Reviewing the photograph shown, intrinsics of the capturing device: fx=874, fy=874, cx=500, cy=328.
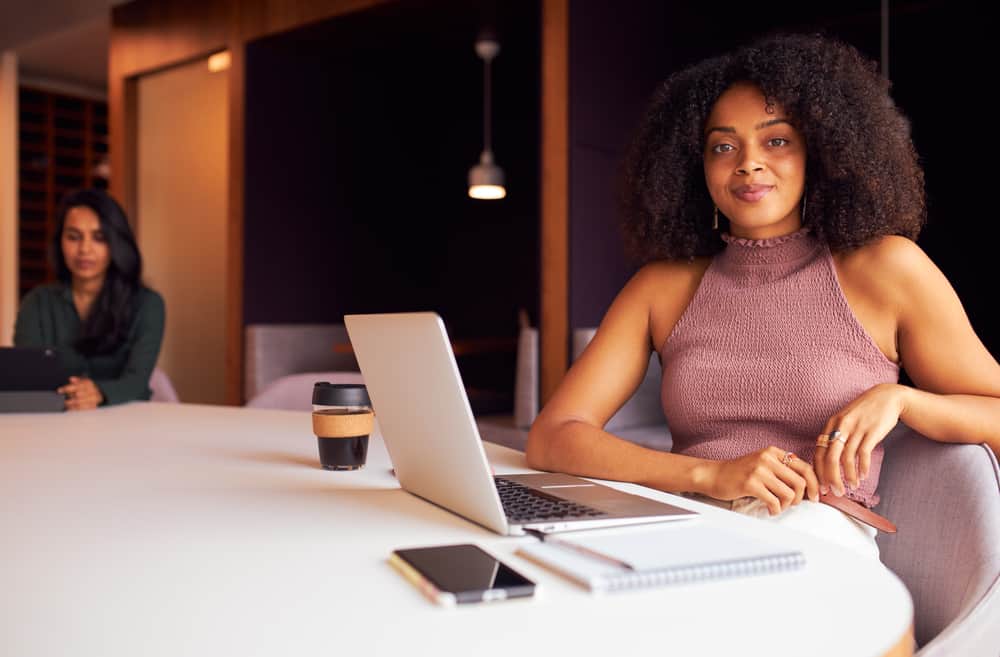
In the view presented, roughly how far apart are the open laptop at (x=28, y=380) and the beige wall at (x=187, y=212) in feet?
11.3

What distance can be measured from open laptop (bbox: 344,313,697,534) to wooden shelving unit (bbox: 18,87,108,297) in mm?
7767

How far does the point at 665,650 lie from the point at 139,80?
614 centimetres

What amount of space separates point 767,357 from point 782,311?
90mm

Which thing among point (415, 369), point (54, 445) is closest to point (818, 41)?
point (415, 369)

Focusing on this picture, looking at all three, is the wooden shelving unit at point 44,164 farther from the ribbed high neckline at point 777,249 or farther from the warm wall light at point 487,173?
the ribbed high neckline at point 777,249

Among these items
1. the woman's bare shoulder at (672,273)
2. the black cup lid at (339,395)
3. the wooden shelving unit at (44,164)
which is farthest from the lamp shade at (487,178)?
the wooden shelving unit at (44,164)

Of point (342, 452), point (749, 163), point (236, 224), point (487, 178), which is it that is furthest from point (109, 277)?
point (749, 163)

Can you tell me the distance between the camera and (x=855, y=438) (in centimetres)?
120

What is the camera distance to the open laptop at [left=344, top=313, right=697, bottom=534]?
86cm

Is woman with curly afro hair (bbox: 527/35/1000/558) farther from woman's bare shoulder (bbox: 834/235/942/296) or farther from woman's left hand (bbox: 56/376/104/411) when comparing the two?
woman's left hand (bbox: 56/376/104/411)

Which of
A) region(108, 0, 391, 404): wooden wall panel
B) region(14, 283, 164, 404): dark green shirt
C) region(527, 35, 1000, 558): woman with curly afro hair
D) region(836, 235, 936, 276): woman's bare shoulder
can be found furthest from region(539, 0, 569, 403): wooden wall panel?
region(836, 235, 936, 276): woman's bare shoulder

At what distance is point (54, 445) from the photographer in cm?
159

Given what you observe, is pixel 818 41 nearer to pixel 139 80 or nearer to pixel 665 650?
pixel 665 650

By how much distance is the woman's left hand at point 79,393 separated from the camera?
7.16ft
